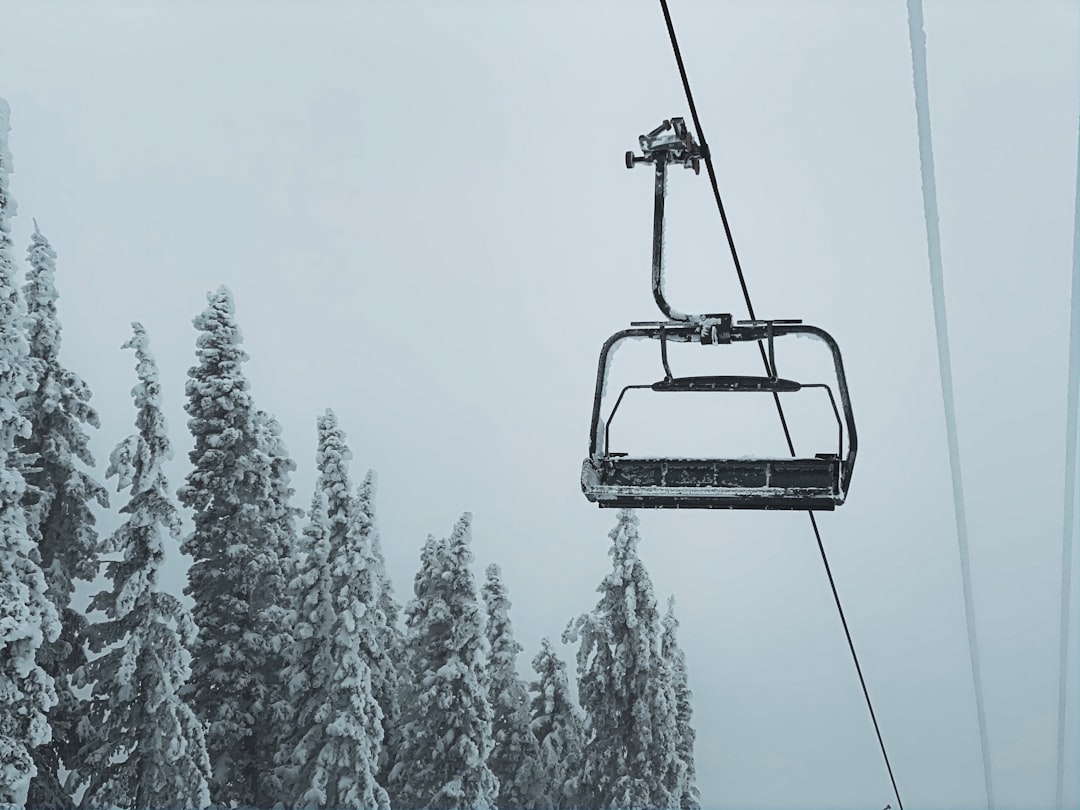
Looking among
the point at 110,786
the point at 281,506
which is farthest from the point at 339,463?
the point at 110,786

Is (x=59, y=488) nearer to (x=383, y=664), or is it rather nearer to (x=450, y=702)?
(x=383, y=664)

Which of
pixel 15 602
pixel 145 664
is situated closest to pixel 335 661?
pixel 145 664

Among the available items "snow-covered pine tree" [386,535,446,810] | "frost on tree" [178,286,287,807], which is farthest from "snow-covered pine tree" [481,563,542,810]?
"frost on tree" [178,286,287,807]

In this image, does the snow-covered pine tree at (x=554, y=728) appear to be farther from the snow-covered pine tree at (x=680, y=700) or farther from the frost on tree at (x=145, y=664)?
the frost on tree at (x=145, y=664)

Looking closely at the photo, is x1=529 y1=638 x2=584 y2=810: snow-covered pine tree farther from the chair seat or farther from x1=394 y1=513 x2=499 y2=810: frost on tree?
the chair seat

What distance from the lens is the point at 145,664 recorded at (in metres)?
22.5

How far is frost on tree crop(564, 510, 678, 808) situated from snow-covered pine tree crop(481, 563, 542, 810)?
7.34 ft

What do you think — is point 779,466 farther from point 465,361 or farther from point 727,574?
point 465,361

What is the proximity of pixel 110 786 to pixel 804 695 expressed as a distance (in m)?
126

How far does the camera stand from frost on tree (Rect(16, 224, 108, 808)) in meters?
23.8

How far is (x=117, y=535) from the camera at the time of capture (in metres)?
22.3

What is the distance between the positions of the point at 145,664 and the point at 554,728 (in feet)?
40.1

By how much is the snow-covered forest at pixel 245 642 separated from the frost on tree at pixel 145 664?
43 mm

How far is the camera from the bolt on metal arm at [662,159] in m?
6.11
